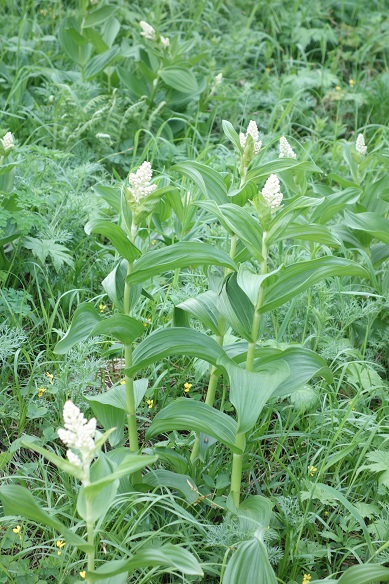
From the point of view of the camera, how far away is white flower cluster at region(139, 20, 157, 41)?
425 centimetres

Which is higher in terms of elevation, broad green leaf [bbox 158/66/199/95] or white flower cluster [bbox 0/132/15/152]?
white flower cluster [bbox 0/132/15/152]

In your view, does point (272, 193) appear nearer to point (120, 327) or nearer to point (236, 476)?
point (120, 327)

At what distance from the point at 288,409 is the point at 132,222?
1032 millimetres

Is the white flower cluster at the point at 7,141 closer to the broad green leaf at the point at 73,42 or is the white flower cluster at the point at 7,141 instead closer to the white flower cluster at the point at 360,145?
the white flower cluster at the point at 360,145

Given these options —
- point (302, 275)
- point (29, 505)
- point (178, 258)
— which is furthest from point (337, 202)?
point (29, 505)

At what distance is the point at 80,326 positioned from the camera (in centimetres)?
221

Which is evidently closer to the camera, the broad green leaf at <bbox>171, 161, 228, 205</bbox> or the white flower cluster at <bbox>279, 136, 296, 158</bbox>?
the broad green leaf at <bbox>171, 161, 228, 205</bbox>

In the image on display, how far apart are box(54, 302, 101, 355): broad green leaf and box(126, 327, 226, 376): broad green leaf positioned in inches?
6.3

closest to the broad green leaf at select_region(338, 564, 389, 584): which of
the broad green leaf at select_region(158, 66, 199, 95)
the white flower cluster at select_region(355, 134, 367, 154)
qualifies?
the white flower cluster at select_region(355, 134, 367, 154)

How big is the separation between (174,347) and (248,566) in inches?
25.1

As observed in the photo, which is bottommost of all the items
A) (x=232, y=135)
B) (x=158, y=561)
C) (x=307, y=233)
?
(x=158, y=561)

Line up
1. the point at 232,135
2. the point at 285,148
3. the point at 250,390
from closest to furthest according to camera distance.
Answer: the point at 250,390
the point at 232,135
the point at 285,148

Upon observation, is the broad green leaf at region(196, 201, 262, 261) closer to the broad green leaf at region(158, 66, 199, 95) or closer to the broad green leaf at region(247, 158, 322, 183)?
the broad green leaf at region(247, 158, 322, 183)

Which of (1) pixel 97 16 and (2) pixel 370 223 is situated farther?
(1) pixel 97 16
